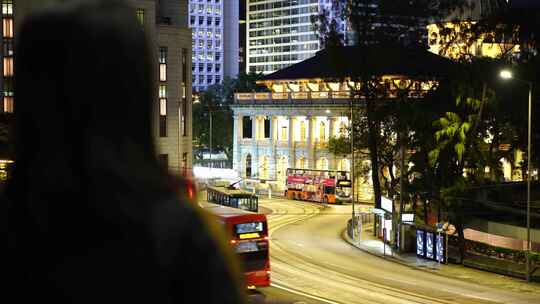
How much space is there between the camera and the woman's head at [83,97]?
1.65m

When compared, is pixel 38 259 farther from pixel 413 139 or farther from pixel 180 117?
pixel 180 117

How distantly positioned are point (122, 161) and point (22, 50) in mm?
307

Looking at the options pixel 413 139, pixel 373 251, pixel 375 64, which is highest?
pixel 375 64

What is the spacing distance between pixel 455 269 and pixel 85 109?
4114 centimetres

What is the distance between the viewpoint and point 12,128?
181 centimetres

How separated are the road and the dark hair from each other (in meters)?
21.6

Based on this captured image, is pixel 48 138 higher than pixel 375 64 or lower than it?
lower

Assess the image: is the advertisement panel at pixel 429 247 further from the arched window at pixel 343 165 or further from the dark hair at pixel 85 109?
the arched window at pixel 343 165

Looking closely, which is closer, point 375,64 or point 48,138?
point 48,138

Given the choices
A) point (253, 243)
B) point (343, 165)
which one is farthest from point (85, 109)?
point (343, 165)

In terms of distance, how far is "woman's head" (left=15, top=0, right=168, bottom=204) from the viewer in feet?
5.42

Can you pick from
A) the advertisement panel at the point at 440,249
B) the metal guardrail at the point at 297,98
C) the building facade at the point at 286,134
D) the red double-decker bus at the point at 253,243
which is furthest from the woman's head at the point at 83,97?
the building facade at the point at 286,134

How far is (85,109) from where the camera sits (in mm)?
1705

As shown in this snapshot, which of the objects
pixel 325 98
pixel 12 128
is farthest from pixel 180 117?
pixel 12 128
